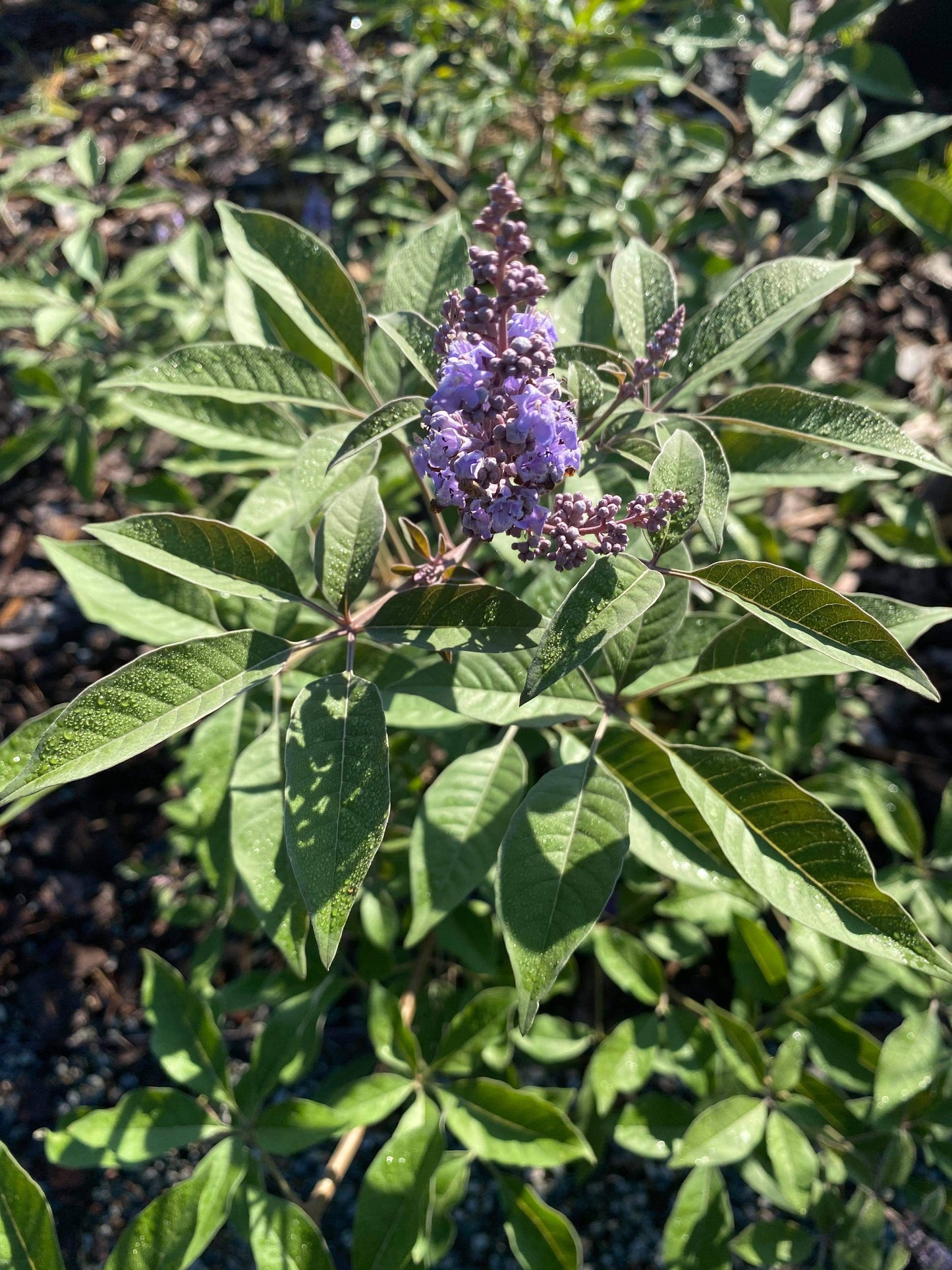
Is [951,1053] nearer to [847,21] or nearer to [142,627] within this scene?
[142,627]

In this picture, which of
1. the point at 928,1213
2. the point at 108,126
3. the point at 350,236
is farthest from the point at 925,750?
the point at 108,126

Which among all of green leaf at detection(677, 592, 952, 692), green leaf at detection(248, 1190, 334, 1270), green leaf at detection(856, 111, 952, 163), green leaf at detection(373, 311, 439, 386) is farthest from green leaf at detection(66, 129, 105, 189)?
green leaf at detection(248, 1190, 334, 1270)

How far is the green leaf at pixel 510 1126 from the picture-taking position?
1.47 metres

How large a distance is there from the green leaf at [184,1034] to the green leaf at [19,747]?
57 cm

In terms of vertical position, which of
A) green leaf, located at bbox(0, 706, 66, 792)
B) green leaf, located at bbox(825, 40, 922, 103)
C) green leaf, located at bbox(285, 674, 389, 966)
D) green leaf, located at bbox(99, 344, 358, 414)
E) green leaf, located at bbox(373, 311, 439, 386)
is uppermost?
green leaf, located at bbox(825, 40, 922, 103)

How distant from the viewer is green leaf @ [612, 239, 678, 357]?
1.28 meters

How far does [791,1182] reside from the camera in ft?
5.08

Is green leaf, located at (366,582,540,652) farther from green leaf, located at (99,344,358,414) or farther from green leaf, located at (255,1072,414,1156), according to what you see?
green leaf, located at (255,1072,414,1156)

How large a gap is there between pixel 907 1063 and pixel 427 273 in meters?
1.69

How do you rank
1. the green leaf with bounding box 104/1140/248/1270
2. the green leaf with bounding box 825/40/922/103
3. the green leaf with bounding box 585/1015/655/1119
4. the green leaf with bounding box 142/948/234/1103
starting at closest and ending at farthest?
the green leaf with bounding box 104/1140/248/1270 < the green leaf with bounding box 142/948/234/1103 < the green leaf with bounding box 585/1015/655/1119 < the green leaf with bounding box 825/40/922/103

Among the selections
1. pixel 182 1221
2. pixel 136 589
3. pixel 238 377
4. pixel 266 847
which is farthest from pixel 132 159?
pixel 182 1221

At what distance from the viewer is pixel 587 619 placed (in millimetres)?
950

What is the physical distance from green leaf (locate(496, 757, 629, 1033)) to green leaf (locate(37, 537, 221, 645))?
0.67m

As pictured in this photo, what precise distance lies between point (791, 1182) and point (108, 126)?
5.33 meters
